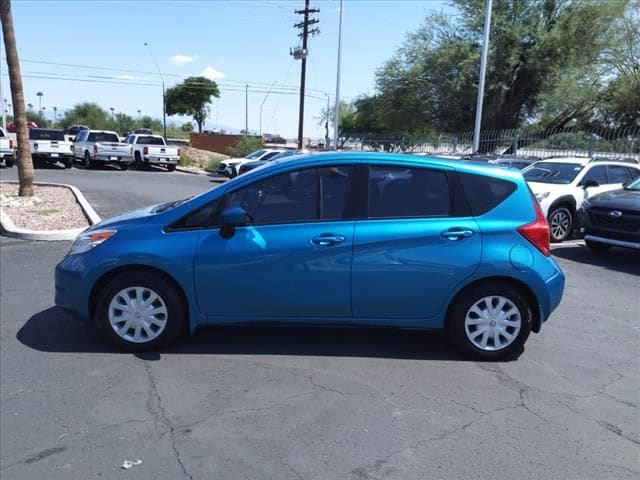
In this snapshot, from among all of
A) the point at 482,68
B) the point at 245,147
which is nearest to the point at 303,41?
the point at 245,147

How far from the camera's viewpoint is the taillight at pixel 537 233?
4.65 metres

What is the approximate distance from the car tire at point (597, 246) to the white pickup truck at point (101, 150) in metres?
23.1

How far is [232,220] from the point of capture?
4.46 metres

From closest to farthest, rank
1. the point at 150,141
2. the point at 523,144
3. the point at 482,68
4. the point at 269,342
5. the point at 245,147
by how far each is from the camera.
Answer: the point at 269,342 < the point at 482,68 < the point at 523,144 < the point at 150,141 < the point at 245,147

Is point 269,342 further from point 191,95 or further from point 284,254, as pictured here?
point 191,95

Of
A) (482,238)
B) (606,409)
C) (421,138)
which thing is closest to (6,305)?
(482,238)

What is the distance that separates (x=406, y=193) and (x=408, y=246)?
1.53 ft

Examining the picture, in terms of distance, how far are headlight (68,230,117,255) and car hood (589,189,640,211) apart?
7.75 metres

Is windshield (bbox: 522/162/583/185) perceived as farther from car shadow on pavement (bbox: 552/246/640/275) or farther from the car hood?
car shadow on pavement (bbox: 552/246/640/275)

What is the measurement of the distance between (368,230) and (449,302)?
92 cm

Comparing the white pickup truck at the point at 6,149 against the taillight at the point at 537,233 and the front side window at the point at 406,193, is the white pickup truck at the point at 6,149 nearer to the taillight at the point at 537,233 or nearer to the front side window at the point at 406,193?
the front side window at the point at 406,193

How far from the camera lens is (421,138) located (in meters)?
26.0

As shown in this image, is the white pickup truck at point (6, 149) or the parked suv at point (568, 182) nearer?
the parked suv at point (568, 182)

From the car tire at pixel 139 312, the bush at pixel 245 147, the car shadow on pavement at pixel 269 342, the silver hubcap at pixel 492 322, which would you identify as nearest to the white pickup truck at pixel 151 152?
the bush at pixel 245 147
